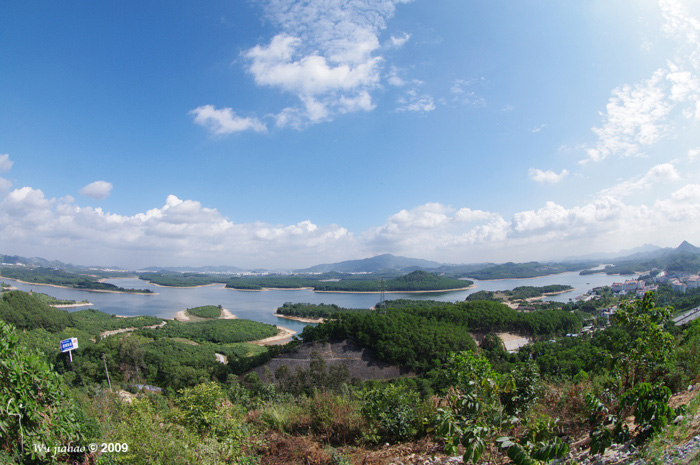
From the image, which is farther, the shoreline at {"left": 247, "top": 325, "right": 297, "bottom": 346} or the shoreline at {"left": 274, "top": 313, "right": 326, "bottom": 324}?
the shoreline at {"left": 274, "top": 313, "right": 326, "bottom": 324}

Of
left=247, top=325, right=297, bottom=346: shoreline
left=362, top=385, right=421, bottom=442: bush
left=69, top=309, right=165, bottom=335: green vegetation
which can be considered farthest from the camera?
left=247, top=325, right=297, bottom=346: shoreline

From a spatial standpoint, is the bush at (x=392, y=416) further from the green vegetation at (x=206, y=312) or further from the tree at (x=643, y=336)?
the green vegetation at (x=206, y=312)

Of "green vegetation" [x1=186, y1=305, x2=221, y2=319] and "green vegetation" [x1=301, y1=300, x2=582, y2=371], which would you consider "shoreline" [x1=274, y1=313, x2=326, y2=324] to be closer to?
"green vegetation" [x1=186, y1=305, x2=221, y2=319]

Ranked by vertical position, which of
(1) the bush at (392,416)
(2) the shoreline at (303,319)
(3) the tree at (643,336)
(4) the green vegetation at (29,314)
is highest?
(3) the tree at (643,336)

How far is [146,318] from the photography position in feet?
117

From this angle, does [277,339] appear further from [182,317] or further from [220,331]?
[182,317]

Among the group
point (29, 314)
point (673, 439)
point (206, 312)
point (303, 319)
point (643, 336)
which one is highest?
point (643, 336)

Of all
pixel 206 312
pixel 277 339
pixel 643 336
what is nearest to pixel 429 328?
pixel 277 339

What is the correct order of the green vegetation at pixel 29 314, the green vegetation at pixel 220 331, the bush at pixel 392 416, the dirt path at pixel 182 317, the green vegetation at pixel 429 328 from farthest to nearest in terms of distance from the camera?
the dirt path at pixel 182 317
the green vegetation at pixel 220 331
the green vegetation at pixel 29 314
the green vegetation at pixel 429 328
the bush at pixel 392 416

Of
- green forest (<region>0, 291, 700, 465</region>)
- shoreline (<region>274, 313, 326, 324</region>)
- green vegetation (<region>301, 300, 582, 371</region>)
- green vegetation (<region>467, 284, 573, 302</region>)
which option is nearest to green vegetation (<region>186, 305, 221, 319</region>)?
shoreline (<region>274, 313, 326, 324</region>)

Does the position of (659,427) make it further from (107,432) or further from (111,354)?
(111,354)

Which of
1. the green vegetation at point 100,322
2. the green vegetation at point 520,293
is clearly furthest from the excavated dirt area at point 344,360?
the green vegetation at point 520,293

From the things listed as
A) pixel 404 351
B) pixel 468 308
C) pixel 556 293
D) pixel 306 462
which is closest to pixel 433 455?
pixel 306 462

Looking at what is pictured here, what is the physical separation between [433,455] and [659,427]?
1580 mm
